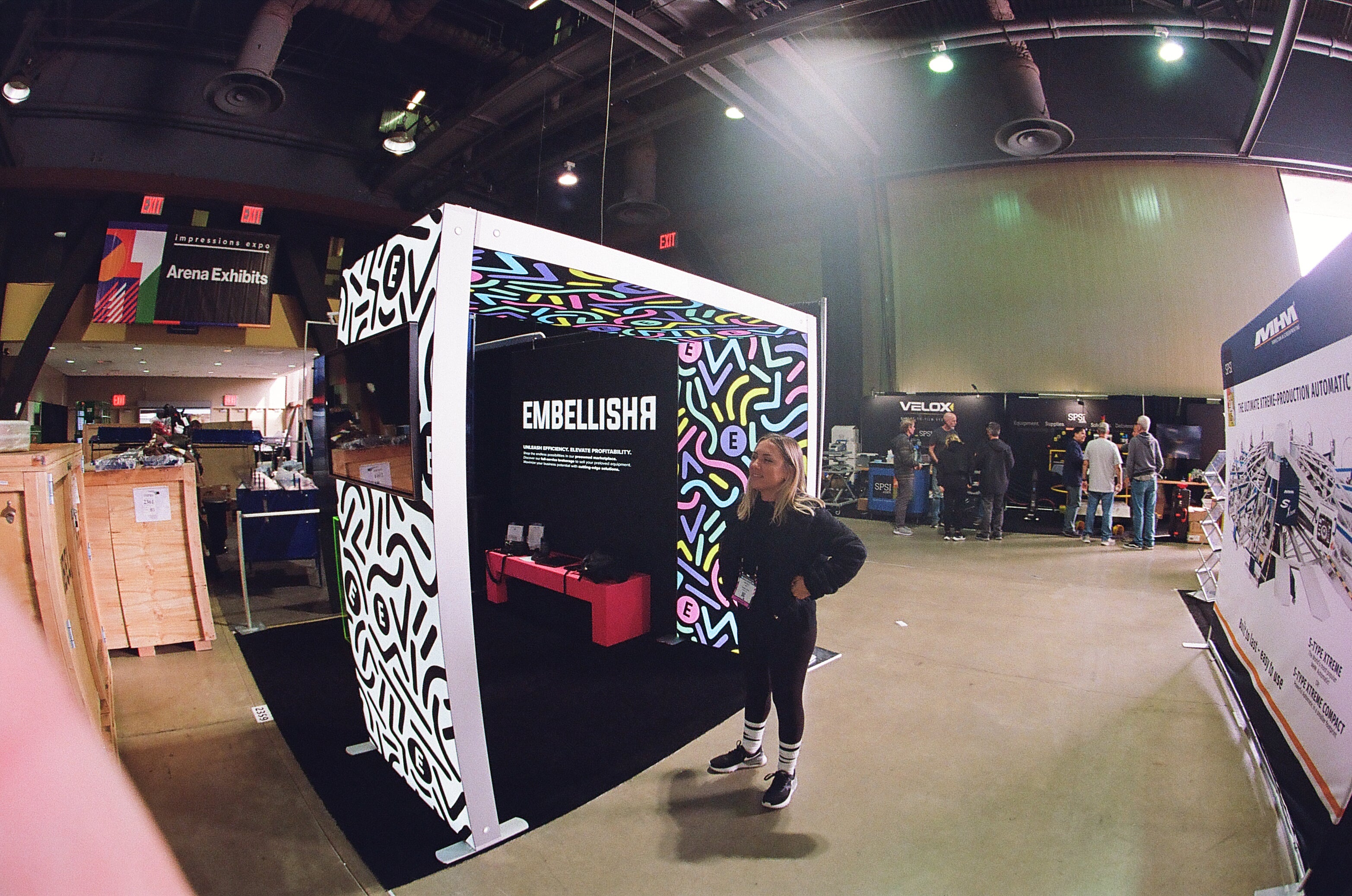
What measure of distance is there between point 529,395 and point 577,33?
4672mm

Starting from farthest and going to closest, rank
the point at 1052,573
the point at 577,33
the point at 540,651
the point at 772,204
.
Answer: the point at 772,204
the point at 577,33
the point at 1052,573
the point at 540,651

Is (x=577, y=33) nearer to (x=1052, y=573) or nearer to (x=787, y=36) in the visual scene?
(x=787, y=36)

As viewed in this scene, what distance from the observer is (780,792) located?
8.40 feet

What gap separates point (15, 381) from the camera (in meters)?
8.45

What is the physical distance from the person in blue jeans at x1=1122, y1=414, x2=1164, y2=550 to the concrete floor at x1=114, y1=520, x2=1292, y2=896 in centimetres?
398

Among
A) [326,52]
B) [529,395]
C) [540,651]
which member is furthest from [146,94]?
[540,651]

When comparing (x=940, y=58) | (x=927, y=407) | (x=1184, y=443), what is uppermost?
(x=940, y=58)

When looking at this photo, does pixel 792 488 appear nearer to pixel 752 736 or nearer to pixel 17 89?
pixel 752 736

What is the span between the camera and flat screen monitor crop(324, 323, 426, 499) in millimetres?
2146

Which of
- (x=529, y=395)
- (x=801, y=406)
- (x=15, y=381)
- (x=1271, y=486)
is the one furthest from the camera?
(x=15, y=381)

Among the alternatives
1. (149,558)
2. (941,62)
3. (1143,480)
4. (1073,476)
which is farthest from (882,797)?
(941,62)

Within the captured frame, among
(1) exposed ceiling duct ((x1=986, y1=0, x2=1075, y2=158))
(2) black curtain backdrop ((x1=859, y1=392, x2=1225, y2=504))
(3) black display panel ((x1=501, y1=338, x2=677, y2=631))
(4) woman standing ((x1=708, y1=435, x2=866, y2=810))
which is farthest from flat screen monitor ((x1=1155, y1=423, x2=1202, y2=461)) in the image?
(4) woman standing ((x1=708, y1=435, x2=866, y2=810))

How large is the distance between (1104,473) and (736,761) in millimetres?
7277

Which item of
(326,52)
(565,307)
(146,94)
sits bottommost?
(565,307)
